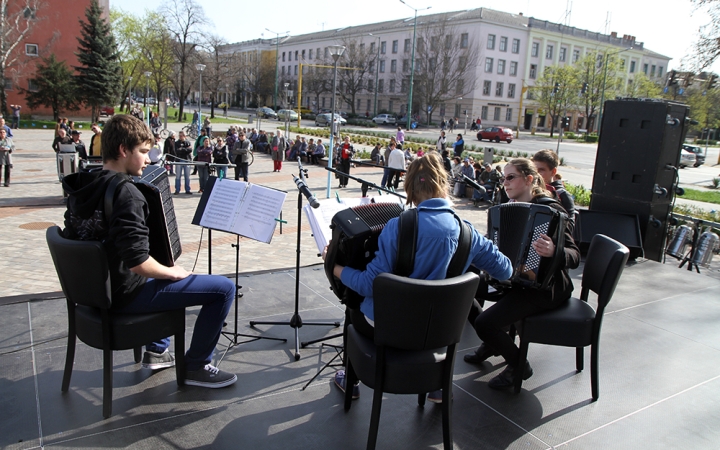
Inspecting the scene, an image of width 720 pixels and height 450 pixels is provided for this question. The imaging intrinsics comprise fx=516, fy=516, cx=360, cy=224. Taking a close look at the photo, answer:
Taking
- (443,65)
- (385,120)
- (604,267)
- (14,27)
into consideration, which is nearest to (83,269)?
(604,267)

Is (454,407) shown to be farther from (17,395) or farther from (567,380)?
(17,395)

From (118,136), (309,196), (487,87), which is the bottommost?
(309,196)

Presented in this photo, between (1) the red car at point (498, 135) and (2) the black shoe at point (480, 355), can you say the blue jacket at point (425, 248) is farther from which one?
(1) the red car at point (498, 135)

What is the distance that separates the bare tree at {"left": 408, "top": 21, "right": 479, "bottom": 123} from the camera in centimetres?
6019

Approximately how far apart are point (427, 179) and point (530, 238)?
44.6 inches

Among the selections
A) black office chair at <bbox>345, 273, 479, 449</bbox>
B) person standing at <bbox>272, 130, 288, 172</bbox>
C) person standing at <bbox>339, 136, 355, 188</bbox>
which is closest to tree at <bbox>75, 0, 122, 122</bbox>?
person standing at <bbox>272, 130, 288, 172</bbox>

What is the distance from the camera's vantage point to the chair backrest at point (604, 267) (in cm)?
346

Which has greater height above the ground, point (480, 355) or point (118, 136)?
point (118, 136)

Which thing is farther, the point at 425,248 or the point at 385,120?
the point at 385,120

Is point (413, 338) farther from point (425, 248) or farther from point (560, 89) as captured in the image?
point (560, 89)

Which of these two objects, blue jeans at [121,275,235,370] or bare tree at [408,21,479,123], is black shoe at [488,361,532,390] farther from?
bare tree at [408,21,479,123]

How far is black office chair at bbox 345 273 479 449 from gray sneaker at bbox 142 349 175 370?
64.4 inches

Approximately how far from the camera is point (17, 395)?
3.27m

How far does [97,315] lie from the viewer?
307cm
